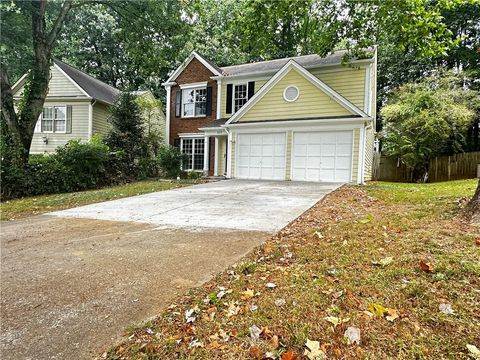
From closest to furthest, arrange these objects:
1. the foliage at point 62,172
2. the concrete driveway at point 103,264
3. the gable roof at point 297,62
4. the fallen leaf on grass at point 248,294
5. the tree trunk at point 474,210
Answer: the concrete driveway at point 103,264 → the fallen leaf on grass at point 248,294 → the tree trunk at point 474,210 → the foliage at point 62,172 → the gable roof at point 297,62

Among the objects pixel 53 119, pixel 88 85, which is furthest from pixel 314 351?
pixel 88 85

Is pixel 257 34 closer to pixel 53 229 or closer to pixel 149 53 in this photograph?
pixel 149 53

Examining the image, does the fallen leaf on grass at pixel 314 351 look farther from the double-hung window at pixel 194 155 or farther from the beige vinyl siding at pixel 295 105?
the double-hung window at pixel 194 155

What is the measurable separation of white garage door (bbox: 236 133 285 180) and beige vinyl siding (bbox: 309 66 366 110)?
11.6 feet

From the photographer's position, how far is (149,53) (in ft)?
43.5

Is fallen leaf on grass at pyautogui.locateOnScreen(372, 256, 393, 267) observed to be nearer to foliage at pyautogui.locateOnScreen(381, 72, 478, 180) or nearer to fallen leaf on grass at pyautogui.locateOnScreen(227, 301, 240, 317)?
fallen leaf on grass at pyautogui.locateOnScreen(227, 301, 240, 317)

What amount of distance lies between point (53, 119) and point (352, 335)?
2126 centimetres

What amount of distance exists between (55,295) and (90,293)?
1.06ft

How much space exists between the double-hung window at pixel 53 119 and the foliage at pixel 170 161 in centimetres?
736

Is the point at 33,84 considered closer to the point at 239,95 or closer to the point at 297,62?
the point at 239,95

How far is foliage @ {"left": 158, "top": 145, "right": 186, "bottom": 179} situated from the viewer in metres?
15.9

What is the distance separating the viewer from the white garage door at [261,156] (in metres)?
13.7

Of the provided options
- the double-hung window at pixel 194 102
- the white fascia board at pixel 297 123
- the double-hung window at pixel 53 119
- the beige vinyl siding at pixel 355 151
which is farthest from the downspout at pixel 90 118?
the beige vinyl siding at pixel 355 151

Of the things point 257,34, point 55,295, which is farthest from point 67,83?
point 55,295
